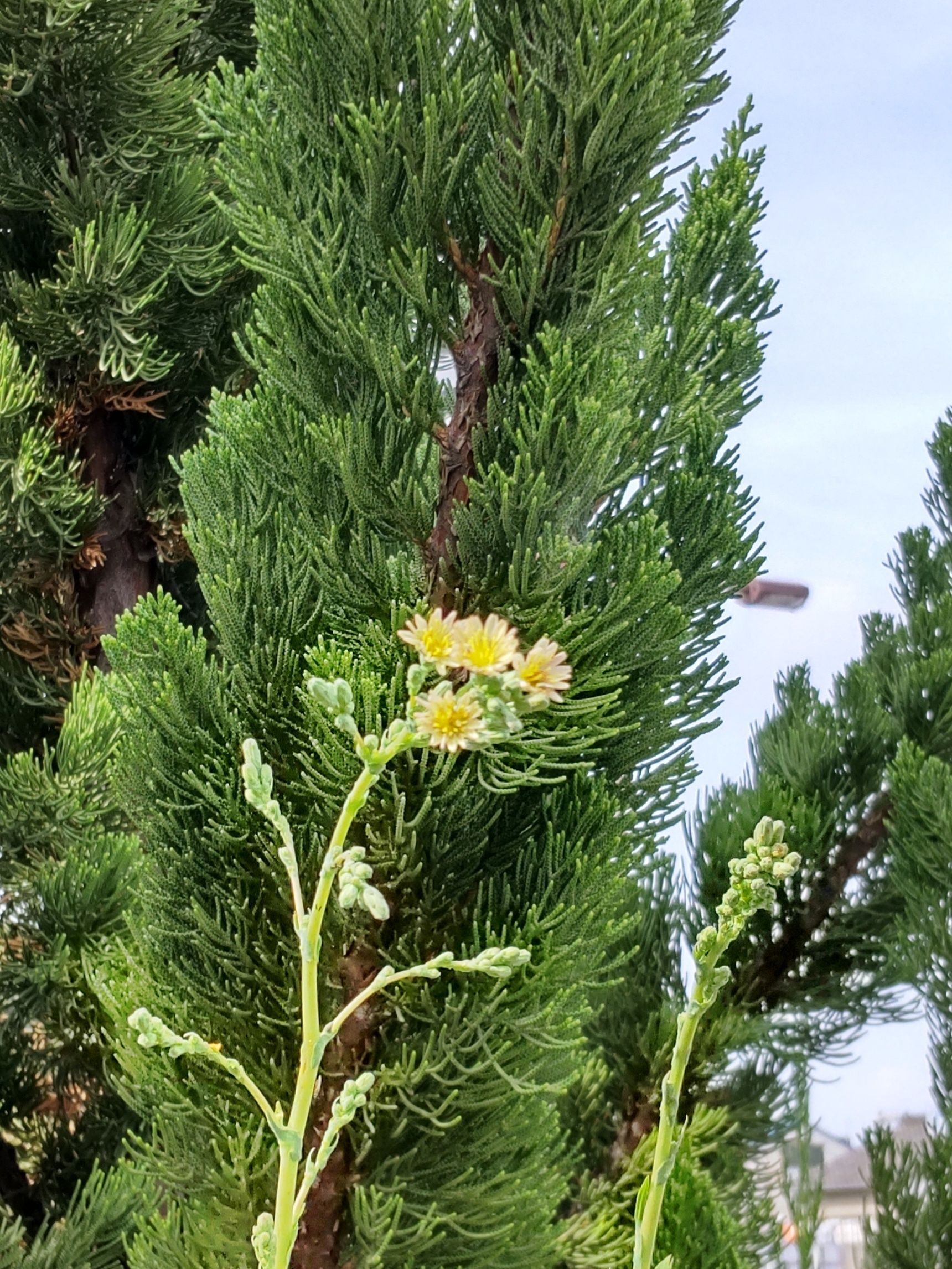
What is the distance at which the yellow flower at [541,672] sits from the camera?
27 cm

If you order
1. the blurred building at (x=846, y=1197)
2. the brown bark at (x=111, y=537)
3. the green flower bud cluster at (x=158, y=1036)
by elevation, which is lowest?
the blurred building at (x=846, y=1197)

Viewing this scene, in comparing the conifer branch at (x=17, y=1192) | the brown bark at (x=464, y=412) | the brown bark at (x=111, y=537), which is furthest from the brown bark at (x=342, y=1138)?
the brown bark at (x=111, y=537)

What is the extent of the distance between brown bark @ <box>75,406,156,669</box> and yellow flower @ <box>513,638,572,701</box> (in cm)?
130

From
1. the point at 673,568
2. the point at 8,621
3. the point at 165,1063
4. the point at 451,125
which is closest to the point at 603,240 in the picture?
the point at 451,125

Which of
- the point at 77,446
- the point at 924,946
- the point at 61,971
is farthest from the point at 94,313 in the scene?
the point at 924,946

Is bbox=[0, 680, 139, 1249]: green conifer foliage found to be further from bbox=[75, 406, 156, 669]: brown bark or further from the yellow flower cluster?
the yellow flower cluster

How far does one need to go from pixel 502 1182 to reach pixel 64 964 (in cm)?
61

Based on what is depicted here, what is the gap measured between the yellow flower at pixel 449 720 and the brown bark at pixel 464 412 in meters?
0.49

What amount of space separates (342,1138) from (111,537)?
944 millimetres

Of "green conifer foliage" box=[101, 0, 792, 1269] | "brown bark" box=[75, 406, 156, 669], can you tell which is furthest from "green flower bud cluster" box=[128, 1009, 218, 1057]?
"brown bark" box=[75, 406, 156, 669]

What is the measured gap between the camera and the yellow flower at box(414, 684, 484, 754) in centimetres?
28

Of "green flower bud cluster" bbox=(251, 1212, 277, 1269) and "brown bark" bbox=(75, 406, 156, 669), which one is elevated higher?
"brown bark" bbox=(75, 406, 156, 669)

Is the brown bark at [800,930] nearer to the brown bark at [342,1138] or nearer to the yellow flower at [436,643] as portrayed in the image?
the brown bark at [342,1138]

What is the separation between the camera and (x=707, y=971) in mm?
305
